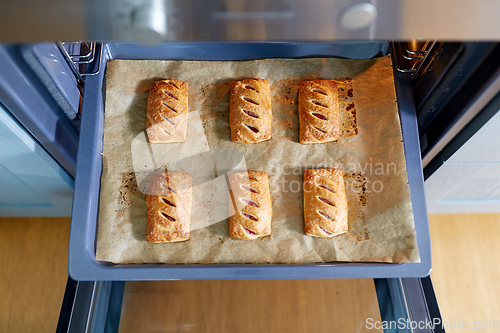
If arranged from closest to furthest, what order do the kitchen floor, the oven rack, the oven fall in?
1. the oven
2. the oven rack
3. the kitchen floor

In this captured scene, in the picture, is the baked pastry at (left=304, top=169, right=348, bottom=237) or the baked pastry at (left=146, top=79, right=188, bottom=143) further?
the baked pastry at (left=146, top=79, right=188, bottom=143)

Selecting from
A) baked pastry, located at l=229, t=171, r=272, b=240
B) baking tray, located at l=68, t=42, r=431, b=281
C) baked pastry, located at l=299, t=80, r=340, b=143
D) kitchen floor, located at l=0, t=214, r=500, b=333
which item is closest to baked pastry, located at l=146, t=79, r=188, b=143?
baking tray, located at l=68, t=42, r=431, b=281

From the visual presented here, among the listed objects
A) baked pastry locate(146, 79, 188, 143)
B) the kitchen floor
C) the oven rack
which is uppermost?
the oven rack

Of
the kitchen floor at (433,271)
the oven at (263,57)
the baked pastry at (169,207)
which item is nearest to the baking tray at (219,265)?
the oven at (263,57)

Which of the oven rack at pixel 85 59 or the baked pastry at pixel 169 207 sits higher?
the oven rack at pixel 85 59

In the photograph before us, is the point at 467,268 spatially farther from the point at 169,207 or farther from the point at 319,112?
the point at 169,207

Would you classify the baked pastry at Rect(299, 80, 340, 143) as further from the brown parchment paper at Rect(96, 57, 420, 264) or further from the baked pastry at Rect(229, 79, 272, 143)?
the baked pastry at Rect(229, 79, 272, 143)

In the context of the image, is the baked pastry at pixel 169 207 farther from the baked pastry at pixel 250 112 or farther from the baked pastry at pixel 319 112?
the baked pastry at pixel 319 112
